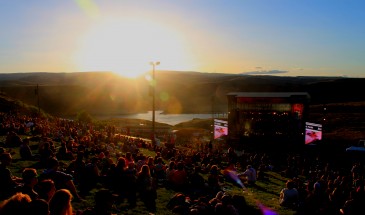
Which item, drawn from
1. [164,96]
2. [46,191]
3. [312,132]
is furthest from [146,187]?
[164,96]

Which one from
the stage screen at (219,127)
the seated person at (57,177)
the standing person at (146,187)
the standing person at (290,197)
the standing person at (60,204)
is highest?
the standing person at (60,204)

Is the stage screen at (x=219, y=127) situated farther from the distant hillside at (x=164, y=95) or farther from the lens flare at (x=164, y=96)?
the lens flare at (x=164, y=96)

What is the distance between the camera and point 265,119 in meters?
35.7

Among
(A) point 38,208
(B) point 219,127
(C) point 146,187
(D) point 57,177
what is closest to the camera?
(A) point 38,208

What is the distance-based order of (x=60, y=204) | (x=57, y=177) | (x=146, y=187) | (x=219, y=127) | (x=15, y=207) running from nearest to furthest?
(x=15, y=207), (x=60, y=204), (x=57, y=177), (x=146, y=187), (x=219, y=127)

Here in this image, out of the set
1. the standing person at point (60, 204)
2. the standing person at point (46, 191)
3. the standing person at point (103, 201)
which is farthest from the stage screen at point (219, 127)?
the standing person at point (60, 204)

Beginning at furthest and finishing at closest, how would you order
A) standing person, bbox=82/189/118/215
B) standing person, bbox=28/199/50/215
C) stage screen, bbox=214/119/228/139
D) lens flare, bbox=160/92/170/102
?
lens flare, bbox=160/92/170/102
stage screen, bbox=214/119/228/139
standing person, bbox=82/189/118/215
standing person, bbox=28/199/50/215

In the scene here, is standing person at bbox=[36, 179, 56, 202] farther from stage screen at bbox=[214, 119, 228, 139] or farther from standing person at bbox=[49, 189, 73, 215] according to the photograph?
stage screen at bbox=[214, 119, 228, 139]

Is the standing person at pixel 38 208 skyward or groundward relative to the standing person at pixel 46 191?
skyward

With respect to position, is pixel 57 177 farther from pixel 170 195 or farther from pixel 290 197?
pixel 290 197

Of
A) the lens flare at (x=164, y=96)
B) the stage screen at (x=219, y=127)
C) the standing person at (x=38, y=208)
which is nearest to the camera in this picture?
the standing person at (x=38, y=208)

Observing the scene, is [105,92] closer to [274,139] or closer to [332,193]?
[274,139]

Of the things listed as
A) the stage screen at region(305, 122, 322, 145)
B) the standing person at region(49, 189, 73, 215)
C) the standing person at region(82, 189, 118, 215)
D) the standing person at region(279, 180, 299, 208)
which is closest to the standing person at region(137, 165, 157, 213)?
the standing person at region(279, 180, 299, 208)

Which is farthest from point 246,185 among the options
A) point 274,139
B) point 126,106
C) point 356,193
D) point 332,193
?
point 126,106
